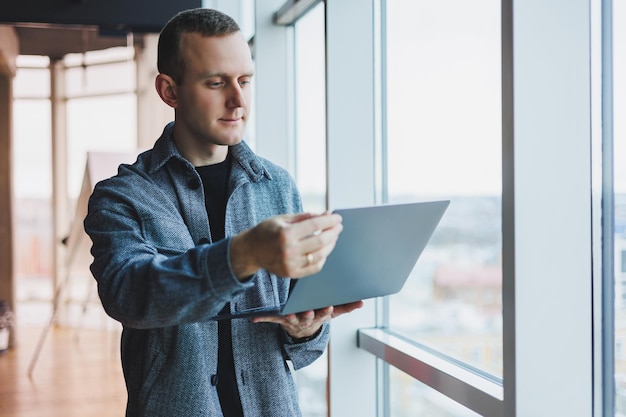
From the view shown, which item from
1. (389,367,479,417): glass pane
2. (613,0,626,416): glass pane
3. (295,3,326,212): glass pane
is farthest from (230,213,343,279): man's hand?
(295,3,326,212): glass pane

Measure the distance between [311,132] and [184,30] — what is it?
1879 mm

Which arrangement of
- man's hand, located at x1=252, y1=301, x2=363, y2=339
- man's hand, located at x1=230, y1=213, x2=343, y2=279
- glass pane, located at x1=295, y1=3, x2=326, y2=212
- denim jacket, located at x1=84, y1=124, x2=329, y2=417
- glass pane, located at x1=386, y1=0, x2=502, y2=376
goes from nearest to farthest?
man's hand, located at x1=230, y1=213, x2=343, y2=279 → denim jacket, located at x1=84, y1=124, x2=329, y2=417 → man's hand, located at x1=252, y1=301, x2=363, y2=339 → glass pane, located at x1=386, y1=0, x2=502, y2=376 → glass pane, located at x1=295, y1=3, x2=326, y2=212

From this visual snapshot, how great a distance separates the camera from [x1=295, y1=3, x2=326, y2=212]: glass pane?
3162 millimetres

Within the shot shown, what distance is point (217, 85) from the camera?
1432 millimetres

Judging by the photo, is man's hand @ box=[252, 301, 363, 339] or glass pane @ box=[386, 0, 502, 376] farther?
glass pane @ box=[386, 0, 502, 376]

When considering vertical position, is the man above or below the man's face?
below

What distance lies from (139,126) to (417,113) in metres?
1.82

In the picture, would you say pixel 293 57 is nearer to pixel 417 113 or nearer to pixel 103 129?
pixel 103 129

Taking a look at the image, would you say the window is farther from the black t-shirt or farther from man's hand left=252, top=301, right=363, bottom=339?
the black t-shirt

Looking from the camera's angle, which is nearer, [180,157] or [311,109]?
[180,157]

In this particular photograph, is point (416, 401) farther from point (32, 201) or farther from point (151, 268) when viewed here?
point (32, 201)

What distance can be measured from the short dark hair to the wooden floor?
2.56 meters

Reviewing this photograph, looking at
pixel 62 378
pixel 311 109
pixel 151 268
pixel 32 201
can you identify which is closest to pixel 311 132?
pixel 311 109

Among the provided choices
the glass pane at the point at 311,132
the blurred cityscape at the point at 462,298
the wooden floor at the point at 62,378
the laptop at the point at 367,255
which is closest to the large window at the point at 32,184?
the wooden floor at the point at 62,378
